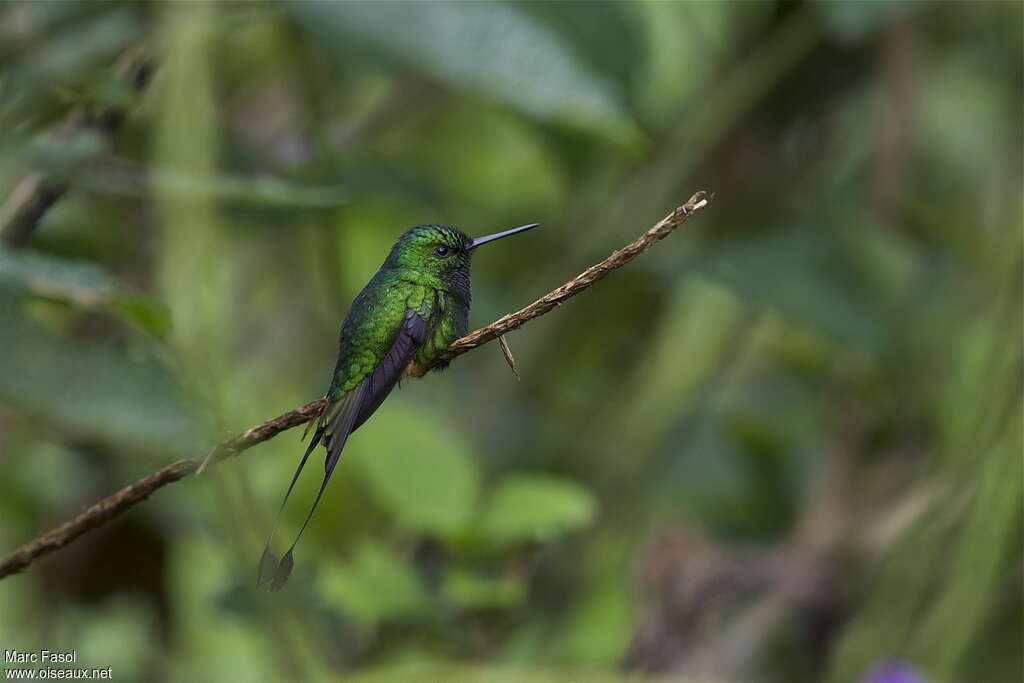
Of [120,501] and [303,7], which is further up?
[303,7]

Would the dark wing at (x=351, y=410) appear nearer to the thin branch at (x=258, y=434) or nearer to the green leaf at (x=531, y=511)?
the thin branch at (x=258, y=434)

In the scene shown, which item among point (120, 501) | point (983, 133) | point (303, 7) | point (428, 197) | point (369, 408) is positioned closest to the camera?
point (120, 501)

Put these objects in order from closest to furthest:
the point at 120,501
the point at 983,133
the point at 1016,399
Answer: the point at 120,501, the point at 1016,399, the point at 983,133

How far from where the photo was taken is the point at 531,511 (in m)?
1.05

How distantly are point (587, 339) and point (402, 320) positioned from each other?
96 cm

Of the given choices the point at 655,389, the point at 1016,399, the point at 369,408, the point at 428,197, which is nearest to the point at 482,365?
the point at 655,389

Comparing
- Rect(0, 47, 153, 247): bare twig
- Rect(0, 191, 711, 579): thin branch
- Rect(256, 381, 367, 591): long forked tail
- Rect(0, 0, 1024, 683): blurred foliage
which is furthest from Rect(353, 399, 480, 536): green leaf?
Rect(0, 191, 711, 579): thin branch

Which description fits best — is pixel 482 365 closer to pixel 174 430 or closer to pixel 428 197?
pixel 428 197

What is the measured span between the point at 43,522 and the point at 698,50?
0.92m

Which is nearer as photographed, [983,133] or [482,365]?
[482,365]

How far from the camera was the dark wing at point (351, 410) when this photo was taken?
502 millimetres

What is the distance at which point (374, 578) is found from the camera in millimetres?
1047

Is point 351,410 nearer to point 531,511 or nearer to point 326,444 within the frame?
point 326,444

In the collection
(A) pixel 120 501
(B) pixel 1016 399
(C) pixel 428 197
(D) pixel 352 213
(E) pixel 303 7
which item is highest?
(D) pixel 352 213
